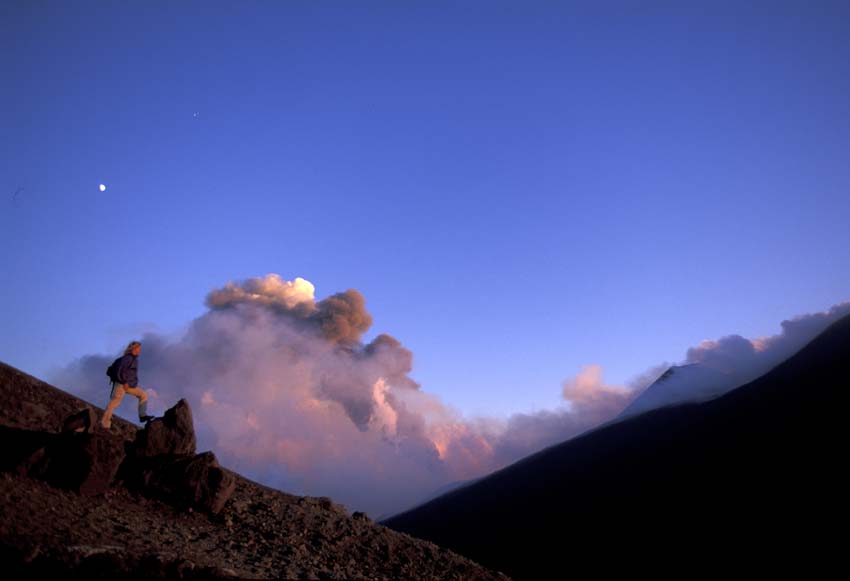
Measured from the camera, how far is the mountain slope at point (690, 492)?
37.4 m

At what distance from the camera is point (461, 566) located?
1603cm

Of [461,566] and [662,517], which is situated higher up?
[461,566]

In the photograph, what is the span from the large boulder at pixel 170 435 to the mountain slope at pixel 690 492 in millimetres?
32728

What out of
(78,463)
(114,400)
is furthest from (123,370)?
(78,463)

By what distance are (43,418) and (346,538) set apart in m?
9.81

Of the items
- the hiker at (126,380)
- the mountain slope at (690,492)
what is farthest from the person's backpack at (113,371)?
the mountain slope at (690,492)

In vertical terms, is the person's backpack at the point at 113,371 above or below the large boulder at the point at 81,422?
above

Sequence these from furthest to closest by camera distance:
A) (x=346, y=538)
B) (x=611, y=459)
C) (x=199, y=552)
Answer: (x=611, y=459) < (x=346, y=538) < (x=199, y=552)

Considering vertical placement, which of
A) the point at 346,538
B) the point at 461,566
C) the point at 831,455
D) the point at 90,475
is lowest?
the point at 831,455

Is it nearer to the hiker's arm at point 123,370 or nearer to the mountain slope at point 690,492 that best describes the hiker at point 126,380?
the hiker's arm at point 123,370

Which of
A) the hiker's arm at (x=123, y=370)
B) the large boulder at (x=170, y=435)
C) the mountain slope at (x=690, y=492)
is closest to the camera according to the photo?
the hiker's arm at (x=123, y=370)

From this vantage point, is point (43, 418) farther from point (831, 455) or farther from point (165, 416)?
point (831, 455)

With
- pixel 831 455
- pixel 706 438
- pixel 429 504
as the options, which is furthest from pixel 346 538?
pixel 429 504

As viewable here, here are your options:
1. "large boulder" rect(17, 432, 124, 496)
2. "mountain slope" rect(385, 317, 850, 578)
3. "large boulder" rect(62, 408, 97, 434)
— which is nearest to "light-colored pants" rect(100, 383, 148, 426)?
"large boulder" rect(62, 408, 97, 434)
